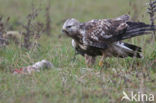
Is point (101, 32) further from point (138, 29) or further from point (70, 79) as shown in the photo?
point (70, 79)

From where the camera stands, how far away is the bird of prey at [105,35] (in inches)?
255

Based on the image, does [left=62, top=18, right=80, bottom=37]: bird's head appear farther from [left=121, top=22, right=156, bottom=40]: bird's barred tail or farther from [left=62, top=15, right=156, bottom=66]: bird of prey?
[left=121, top=22, right=156, bottom=40]: bird's barred tail

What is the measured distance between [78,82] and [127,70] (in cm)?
85

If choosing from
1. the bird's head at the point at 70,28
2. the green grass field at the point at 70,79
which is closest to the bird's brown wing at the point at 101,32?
the bird's head at the point at 70,28

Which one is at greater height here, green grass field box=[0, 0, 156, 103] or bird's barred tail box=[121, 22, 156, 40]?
bird's barred tail box=[121, 22, 156, 40]

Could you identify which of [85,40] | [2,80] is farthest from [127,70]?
[2,80]

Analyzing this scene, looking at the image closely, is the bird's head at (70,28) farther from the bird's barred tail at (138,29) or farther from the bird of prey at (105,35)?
the bird's barred tail at (138,29)

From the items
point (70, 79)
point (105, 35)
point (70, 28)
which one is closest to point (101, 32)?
point (105, 35)

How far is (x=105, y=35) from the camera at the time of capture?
21.4 feet

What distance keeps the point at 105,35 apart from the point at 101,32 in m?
0.08

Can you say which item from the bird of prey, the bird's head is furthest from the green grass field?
the bird's head

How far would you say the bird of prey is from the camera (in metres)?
6.49

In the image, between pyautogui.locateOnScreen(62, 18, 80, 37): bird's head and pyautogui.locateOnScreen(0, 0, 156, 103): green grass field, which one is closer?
pyautogui.locateOnScreen(0, 0, 156, 103): green grass field

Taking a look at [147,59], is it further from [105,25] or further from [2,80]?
[2,80]
